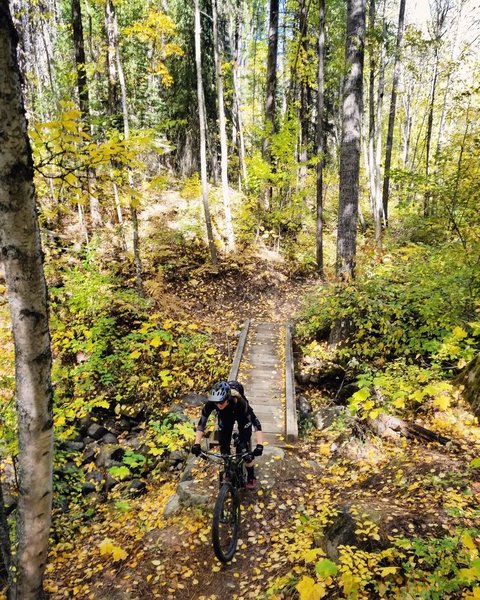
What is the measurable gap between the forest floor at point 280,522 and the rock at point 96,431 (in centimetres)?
193

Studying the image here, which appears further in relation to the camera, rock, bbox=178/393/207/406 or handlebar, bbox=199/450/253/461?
rock, bbox=178/393/207/406

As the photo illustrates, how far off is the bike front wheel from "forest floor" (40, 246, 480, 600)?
0.16 meters

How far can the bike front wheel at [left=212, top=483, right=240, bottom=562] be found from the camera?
431 cm

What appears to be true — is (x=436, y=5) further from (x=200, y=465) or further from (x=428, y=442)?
(x=200, y=465)

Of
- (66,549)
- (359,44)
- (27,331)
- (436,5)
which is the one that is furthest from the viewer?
(436,5)

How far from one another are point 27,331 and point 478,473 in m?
4.88

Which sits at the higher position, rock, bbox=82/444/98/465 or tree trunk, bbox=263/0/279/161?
tree trunk, bbox=263/0/279/161

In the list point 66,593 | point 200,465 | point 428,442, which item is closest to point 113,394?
point 200,465

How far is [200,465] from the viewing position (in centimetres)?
647

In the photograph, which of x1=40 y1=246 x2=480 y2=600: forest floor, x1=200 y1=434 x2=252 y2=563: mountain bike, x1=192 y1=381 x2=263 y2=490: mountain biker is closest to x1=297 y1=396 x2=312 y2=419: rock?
x1=40 y1=246 x2=480 y2=600: forest floor

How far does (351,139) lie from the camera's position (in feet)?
29.9

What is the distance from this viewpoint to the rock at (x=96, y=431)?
8.27 meters

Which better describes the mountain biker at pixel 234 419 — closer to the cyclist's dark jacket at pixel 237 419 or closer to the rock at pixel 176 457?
the cyclist's dark jacket at pixel 237 419

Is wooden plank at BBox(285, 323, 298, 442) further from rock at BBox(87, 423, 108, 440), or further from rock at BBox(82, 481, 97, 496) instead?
rock at BBox(87, 423, 108, 440)
